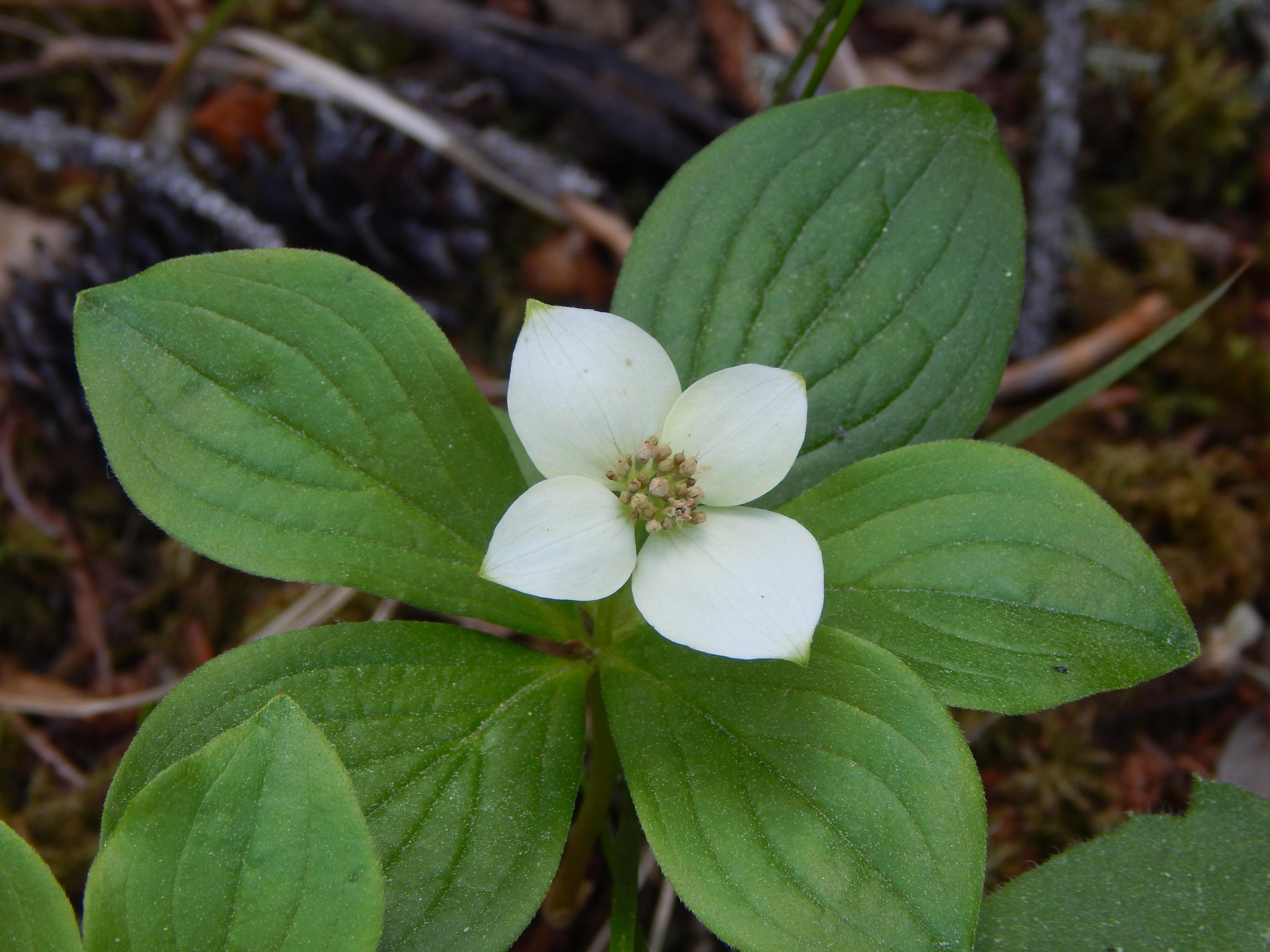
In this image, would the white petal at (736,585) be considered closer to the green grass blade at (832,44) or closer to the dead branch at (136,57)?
the green grass blade at (832,44)

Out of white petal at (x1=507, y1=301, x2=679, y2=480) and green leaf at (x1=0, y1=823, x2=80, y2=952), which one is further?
white petal at (x1=507, y1=301, x2=679, y2=480)

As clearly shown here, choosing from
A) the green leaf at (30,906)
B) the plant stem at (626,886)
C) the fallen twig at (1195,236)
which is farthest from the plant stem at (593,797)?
the fallen twig at (1195,236)

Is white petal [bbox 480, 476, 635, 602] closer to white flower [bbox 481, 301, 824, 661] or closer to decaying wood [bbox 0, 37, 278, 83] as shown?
white flower [bbox 481, 301, 824, 661]

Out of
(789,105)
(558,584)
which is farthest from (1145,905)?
(789,105)

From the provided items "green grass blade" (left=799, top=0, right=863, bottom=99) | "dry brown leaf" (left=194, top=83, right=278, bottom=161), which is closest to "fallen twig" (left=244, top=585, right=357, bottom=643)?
"dry brown leaf" (left=194, top=83, right=278, bottom=161)

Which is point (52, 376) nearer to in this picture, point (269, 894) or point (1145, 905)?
point (269, 894)

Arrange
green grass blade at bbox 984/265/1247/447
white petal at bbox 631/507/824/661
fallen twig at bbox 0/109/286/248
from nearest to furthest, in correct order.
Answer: white petal at bbox 631/507/824/661, green grass blade at bbox 984/265/1247/447, fallen twig at bbox 0/109/286/248
